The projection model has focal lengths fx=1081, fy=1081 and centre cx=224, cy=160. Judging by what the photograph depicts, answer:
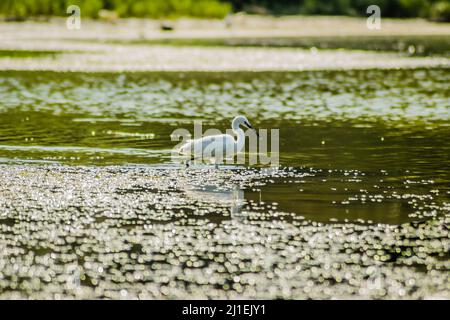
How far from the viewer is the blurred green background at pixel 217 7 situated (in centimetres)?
6988

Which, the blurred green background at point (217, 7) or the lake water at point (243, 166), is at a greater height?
the lake water at point (243, 166)

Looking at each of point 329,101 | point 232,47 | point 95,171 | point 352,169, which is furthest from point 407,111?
point 232,47

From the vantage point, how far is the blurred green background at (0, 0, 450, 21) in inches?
2751

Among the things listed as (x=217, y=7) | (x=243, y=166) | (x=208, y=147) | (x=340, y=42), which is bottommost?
(x=340, y=42)

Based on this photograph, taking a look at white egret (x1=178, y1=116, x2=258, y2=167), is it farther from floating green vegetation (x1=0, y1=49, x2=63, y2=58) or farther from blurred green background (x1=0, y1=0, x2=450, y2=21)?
blurred green background (x1=0, y1=0, x2=450, y2=21)

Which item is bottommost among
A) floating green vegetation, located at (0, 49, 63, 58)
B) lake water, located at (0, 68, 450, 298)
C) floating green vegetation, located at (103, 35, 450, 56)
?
floating green vegetation, located at (103, 35, 450, 56)

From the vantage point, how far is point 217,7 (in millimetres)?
84125

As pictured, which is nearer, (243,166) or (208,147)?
(208,147)

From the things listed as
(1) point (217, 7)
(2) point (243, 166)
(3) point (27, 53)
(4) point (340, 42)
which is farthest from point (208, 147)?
(1) point (217, 7)

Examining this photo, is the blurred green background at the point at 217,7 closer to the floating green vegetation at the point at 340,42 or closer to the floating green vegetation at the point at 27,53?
the floating green vegetation at the point at 340,42

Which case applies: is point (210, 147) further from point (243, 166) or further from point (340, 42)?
point (340, 42)

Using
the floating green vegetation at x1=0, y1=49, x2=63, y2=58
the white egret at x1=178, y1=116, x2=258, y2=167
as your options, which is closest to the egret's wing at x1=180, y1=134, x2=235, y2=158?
the white egret at x1=178, y1=116, x2=258, y2=167

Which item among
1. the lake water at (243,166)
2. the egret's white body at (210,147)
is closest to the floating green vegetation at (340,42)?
the lake water at (243,166)
